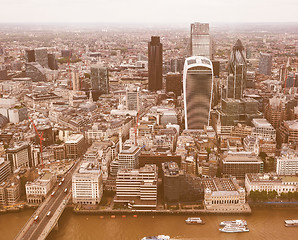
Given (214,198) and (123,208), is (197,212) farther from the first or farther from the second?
(123,208)

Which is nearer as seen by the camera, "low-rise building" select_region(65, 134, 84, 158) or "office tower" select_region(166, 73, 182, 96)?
"low-rise building" select_region(65, 134, 84, 158)

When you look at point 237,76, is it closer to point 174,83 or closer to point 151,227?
point 174,83

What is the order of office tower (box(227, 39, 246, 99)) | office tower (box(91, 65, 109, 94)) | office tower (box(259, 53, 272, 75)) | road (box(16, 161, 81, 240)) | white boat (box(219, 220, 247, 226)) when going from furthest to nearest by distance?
office tower (box(259, 53, 272, 75))
office tower (box(91, 65, 109, 94))
office tower (box(227, 39, 246, 99))
white boat (box(219, 220, 247, 226))
road (box(16, 161, 81, 240))

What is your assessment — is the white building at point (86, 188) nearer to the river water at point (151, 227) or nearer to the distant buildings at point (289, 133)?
the river water at point (151, 227)

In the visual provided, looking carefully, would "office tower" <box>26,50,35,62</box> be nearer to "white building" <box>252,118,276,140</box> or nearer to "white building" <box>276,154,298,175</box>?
"white building" <box>252,118,276,140</box>

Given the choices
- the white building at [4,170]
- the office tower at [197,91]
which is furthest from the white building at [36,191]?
the office tower at [197,91]

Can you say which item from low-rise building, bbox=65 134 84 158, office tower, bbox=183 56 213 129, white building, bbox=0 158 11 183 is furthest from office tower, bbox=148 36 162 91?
white building, bbox=0 158 11 183
